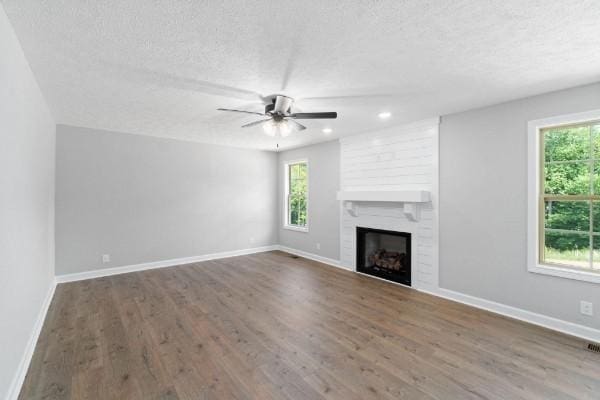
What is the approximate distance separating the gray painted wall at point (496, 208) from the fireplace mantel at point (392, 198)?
34 cm

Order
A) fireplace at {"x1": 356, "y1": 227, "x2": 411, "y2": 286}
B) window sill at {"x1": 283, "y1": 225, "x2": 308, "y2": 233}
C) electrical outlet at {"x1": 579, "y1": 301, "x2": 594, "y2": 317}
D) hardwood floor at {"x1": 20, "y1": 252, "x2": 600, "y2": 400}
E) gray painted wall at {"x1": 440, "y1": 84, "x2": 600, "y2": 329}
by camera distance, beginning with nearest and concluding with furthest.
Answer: hardwood floor at {"x1": 20, "y1": 252, "x2": 600, "y2": 400} → electrical outlet at {"x1": 579, "y1": 301, "x2": 594, "y2": 317} → gray painted wall at {"x1": 440, "y1": 84, "x2": 600, "y2": 329} → fireplace at {"x1": 356, "y1": 227, "x2": 411, "y2": 286} → window sill at {"x1": 283, "y1": 225, "x2": 308, "y2": 233}

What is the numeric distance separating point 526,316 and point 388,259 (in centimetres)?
200

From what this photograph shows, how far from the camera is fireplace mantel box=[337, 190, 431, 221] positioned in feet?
13.3

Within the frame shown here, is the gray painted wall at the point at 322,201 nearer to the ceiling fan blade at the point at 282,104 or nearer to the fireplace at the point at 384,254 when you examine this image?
the fireplace at the point at 384,254

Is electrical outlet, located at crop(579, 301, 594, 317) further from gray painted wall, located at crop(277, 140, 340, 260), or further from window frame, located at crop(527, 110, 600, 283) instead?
gray painted wall, located at crop(277, 140, 340, 260)

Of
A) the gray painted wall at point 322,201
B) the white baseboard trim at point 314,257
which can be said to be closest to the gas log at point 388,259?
the white baseboard trim at point 314,257

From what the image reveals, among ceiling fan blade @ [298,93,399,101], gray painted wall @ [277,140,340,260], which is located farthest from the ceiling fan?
gray painted wall @ [277,140,340,260]

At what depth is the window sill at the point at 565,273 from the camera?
108 inches

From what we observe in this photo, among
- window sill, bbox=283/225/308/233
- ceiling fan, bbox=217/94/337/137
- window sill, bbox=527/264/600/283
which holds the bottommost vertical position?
window sill, bbox=527/264/600/283

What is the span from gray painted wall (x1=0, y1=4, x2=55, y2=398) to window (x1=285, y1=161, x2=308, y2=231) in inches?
177

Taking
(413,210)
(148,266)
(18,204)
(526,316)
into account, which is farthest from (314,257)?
(18,204)

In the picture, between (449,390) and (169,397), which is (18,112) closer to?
(169,397)

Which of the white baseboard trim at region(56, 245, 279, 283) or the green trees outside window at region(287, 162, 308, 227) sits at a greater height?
the green trees outside window at region(287, 162, 308, 227)

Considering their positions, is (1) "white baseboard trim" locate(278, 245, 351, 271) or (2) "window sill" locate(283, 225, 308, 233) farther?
Result: (2) "window sill" locate(283, 225, 308, 233)
